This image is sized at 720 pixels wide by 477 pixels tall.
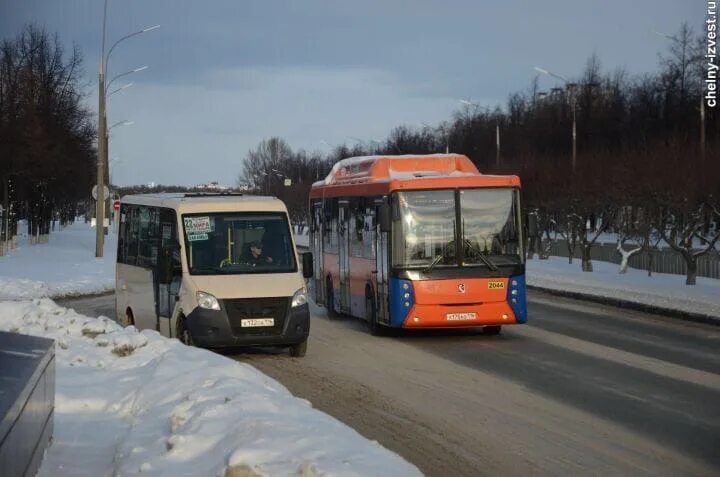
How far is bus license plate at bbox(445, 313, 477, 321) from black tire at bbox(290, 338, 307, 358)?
2.98m

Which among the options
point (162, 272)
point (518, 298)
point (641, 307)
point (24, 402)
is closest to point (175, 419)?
point (24, 402)

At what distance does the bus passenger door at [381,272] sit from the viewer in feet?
63.4

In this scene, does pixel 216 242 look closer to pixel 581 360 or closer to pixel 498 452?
pixel 581 360

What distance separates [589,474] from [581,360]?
7.82 metres

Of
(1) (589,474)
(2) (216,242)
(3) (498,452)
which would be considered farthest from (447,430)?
(2) (216,242)

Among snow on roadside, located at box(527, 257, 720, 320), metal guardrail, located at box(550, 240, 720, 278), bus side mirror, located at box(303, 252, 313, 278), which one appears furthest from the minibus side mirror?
metal guardrail, located at box(550, 240, 720, 278)

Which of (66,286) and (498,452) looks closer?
(498,452)

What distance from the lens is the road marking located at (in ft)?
46.4

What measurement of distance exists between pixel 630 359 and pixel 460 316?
346cm

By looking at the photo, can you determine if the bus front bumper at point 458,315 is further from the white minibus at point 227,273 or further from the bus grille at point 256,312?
the bus grille at point 256,312

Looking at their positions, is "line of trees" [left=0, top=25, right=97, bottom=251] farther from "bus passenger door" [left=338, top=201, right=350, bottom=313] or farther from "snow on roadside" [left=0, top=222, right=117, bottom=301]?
"bus passenger door" [left=338, top=201, right=350, bottom=313]

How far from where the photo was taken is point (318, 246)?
25.7 metres

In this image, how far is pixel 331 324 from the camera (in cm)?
2302

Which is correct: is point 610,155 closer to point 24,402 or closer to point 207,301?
point 207,301
